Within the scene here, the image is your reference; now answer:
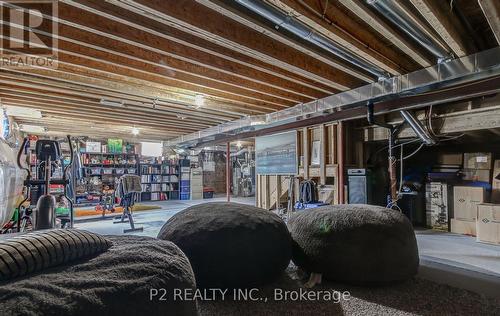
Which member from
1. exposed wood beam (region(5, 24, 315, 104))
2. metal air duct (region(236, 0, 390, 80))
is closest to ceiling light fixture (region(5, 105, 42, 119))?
exposed wood beam (region(5, 24, 315, 104))

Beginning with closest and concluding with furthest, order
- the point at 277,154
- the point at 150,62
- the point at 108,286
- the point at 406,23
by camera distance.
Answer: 1. the point at 108,286
2. the point at 406,23
3. the point at 150,62
4. the point at 277,154

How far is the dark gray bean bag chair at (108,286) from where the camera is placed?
A: 2.93ft

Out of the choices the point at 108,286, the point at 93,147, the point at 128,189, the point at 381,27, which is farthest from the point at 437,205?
the point at 93,147

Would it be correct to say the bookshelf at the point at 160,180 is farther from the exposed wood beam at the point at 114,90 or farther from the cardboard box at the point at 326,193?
the cardboard box at the point at 326,193

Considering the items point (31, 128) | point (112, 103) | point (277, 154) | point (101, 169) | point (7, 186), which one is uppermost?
point (112, 103)

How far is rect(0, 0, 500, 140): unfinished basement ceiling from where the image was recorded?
7.42 feet

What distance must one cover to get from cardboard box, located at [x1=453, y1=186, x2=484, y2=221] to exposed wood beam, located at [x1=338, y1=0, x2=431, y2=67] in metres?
2.58

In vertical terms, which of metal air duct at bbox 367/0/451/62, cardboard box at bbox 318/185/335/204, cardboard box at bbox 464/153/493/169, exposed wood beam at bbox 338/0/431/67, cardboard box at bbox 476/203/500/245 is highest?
exposed wood beam at bbox 338/0/431/67

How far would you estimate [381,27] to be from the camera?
2350 mm

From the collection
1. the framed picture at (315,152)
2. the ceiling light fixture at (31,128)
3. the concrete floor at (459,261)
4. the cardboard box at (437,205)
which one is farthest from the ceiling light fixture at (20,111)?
the cardboard box at (437,205)

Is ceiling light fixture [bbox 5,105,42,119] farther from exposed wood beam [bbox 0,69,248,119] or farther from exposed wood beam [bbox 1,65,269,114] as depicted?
exposed wood beam [bbox 1,65,269,114]

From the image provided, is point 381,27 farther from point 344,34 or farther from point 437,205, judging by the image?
point 437,205

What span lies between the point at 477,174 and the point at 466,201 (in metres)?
0.60

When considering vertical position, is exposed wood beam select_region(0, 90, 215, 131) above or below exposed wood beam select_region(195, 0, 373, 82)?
below
